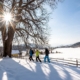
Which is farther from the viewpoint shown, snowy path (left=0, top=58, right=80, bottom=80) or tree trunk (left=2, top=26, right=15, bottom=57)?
tree trunk (left=2, top=26, right=15, bottom=57)

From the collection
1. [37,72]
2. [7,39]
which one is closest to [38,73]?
[37,72]

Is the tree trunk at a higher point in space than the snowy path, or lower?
higher

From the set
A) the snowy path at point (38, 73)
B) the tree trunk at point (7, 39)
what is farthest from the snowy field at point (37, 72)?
the tree trunk at point (7, 39)

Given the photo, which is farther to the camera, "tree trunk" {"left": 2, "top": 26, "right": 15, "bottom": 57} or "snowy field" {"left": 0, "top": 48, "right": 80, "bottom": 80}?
"tree trunk" {"left": 2, "top": 26, "right": 15, "bottom": 57}

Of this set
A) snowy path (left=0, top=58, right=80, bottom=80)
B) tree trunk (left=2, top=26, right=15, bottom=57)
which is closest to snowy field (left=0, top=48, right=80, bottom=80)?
snowy path (left=0, top=58, right=80, bottom=80)

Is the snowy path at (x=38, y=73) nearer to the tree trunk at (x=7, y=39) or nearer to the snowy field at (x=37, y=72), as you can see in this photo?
the snowy field at (x=37, y=72)

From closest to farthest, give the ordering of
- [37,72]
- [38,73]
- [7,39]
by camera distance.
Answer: [38,73], [37,72], [7,39]

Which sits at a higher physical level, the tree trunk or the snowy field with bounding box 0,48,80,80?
the tree trunk

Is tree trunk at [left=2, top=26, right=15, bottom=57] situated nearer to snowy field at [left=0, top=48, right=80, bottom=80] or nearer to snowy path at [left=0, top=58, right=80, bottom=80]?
snowy field at [left=0, top=48, right=80, bottom=80]

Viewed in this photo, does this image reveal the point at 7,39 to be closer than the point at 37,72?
No

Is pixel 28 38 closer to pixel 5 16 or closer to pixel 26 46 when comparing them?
pixel 26 46

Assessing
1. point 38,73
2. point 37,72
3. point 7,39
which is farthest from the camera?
point 7,39

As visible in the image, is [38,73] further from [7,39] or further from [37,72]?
[7,39]

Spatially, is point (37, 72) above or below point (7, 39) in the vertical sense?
below
